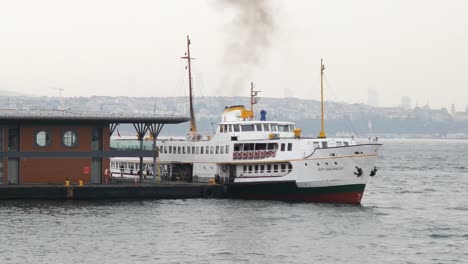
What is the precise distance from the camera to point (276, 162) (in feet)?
236

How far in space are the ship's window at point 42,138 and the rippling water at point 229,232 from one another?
5245 millimetres

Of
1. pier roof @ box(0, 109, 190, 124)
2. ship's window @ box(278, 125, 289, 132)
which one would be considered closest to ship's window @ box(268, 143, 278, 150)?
ship's window @ box(278, 125, 289, 132)

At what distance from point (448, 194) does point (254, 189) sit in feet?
80.3

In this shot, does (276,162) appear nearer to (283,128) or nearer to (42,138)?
(283,128)

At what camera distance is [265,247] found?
51.5 metres

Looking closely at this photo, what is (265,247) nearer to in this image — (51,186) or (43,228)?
(43,228)

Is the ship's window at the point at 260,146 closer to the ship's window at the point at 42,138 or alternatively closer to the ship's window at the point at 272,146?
the ship's window at the point at 272,146

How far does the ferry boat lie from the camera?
70.0 metres

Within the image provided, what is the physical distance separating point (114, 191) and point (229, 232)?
15813mm

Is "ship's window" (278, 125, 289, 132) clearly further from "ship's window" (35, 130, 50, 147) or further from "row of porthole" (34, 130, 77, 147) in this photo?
"ship's window" (35, 130, 50, 147)

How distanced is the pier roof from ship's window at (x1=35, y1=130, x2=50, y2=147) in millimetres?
1252

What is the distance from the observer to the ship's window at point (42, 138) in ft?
234

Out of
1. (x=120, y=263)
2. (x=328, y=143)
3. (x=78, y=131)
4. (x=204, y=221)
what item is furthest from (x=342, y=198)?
(x=120, y=263)

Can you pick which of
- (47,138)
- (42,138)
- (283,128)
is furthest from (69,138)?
(283,128)
